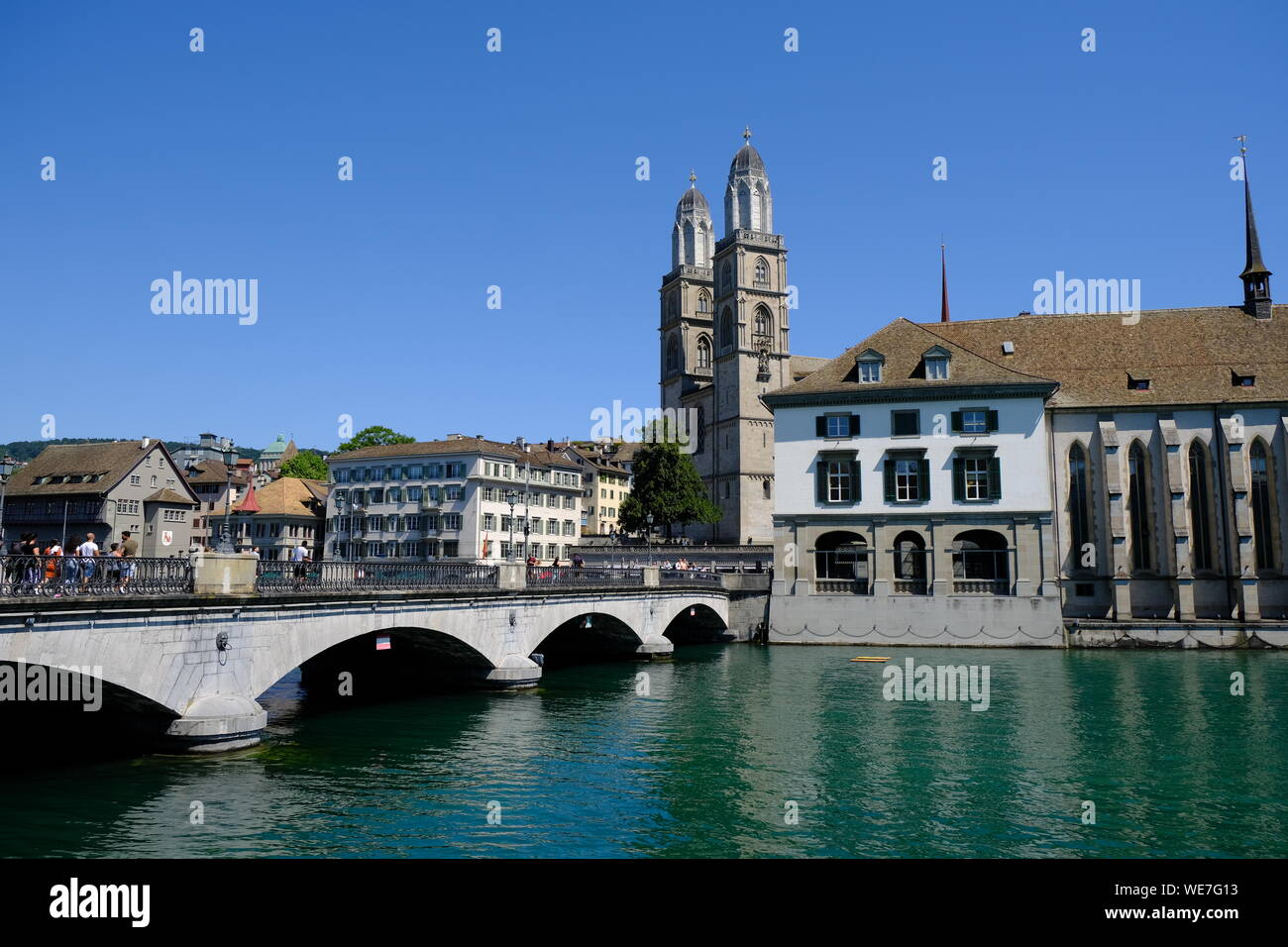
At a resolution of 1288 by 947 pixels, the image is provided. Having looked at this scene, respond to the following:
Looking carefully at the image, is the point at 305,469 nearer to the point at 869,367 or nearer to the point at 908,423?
the point at 869,367

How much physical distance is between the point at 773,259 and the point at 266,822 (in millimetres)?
91432

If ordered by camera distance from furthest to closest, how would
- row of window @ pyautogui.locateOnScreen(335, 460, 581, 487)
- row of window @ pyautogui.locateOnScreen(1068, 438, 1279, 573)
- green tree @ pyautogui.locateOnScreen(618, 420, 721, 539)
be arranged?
green tree @ pyautogui.locateOnScreen(618, 420, 721, 539) < row of window @ pyautogui.locateOnScreen(335, 460, 581, 487) < row of window @ pyautogui.locateOnScreen(1068, 438, 1279, 573)

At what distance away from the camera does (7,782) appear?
55.6 feet

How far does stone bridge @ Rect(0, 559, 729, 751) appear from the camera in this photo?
16203mm

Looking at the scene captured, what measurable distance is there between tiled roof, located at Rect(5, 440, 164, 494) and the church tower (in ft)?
173

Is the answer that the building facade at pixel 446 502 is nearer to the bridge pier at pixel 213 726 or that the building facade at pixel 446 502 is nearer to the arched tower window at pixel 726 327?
the arched tower window at pixel 726 327

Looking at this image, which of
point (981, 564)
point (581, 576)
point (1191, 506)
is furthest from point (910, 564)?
point (581, 576)

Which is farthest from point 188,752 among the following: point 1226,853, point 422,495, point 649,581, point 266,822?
point 422,495

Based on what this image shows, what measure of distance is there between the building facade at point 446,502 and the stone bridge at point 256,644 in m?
45.2

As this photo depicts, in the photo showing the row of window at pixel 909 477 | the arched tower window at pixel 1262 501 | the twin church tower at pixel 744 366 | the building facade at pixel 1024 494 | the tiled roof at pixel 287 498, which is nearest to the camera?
the building facade at pixel 1024 494

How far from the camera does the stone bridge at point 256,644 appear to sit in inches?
638

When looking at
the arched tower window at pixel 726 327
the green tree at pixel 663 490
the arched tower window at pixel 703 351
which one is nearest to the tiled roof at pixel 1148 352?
the green tree at pixel 663 490

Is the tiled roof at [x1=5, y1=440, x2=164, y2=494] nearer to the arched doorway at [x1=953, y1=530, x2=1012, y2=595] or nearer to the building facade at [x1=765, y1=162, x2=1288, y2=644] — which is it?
the building facade at [x1=765, y1=162, x2=1288, y2=644]

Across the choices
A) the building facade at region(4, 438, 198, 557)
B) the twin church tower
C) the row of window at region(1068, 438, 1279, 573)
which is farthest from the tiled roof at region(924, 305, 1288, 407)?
the building facade at region(4, 438, 198, 557)
